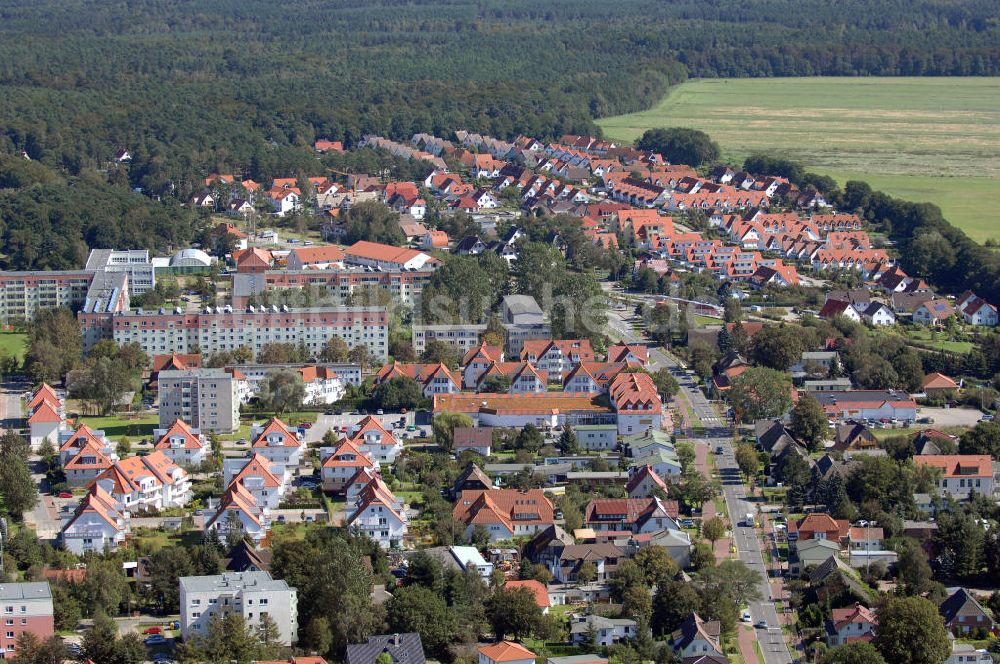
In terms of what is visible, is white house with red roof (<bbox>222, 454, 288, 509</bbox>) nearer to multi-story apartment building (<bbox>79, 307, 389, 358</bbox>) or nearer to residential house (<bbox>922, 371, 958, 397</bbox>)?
multi-story apartment building (<bbox>79, 307, 389, 358</bbox>)

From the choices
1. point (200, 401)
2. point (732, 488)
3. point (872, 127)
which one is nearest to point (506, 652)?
point (732, 488)

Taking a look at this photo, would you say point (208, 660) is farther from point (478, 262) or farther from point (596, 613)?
point (478, 262)

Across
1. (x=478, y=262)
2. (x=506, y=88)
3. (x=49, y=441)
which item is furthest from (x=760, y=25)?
(x=49, y=441)

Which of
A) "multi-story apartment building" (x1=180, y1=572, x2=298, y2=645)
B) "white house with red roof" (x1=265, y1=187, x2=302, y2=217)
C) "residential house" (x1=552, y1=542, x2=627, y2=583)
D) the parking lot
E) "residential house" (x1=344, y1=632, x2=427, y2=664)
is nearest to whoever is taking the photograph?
"residential house" (x1=344, y1=632, x2=427, y2=664)

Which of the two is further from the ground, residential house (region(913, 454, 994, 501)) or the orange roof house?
residential house (region(913, 454, 994, 501))

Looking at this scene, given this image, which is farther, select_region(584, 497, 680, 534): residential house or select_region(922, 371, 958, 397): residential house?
select_region(922, 371, 958, 397): residential house

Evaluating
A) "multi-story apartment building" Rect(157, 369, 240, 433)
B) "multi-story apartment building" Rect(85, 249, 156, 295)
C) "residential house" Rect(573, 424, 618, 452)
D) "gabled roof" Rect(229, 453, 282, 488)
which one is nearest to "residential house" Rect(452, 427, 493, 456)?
"residential house" Rect(573, 424, 618, 452)
